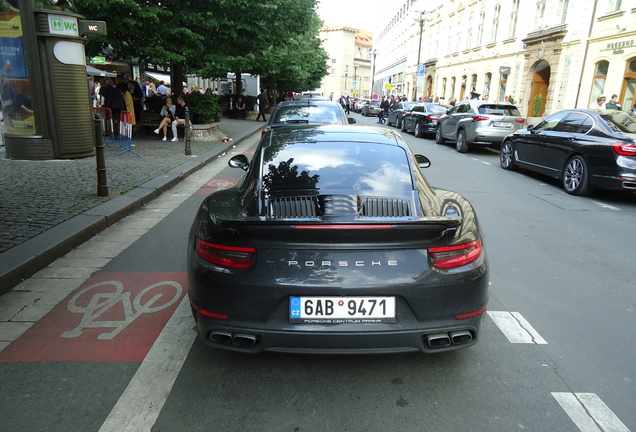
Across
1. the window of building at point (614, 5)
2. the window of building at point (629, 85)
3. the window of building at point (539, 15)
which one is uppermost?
the window of building at point (539, 15)

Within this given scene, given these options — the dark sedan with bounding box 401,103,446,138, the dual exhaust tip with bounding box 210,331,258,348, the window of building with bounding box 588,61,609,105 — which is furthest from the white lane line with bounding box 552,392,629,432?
the window of building with bounding box 588,61,609,105

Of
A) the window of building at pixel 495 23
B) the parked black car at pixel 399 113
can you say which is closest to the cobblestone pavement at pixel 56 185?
the parked black car at pixel 399 113

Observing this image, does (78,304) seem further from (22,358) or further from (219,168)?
(219,168)

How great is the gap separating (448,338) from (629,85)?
21623 millimetres

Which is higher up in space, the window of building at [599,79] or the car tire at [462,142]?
the window of building at [599,79]

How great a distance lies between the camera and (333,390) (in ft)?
9.12

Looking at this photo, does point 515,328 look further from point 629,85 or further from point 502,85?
point 502,85

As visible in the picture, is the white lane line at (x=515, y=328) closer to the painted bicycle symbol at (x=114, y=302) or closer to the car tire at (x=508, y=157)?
the painted bicycle symbol at (x=114, y=302)

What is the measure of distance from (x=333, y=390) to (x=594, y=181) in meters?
7.80

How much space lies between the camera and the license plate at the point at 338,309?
2.58 meters

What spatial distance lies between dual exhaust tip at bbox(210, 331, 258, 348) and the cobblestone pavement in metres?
3.18

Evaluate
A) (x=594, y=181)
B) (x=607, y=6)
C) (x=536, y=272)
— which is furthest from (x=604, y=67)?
(x=536, y=272)

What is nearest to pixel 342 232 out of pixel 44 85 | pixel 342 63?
pixel 44 85

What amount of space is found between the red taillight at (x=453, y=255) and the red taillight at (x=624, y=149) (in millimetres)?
6963
